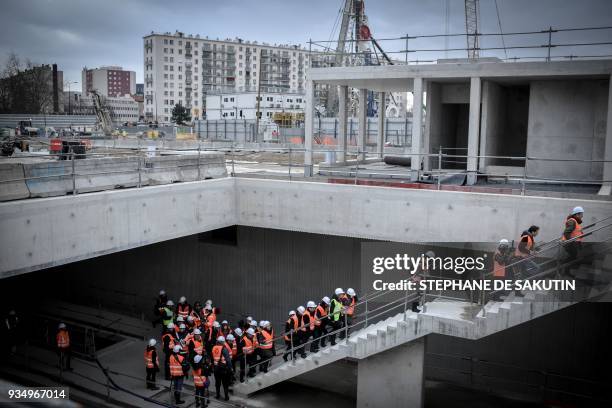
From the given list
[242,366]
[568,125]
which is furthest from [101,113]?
[568,125]

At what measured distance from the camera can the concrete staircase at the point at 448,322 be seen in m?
11.6

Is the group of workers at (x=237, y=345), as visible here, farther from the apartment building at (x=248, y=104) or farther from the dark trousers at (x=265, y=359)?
the apartment building at (x=248, y=104)

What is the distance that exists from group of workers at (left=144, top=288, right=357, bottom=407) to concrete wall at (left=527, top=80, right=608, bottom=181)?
335 inches

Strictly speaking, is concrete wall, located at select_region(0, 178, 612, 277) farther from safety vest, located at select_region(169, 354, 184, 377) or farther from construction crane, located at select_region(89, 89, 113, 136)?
construction crane, located at select_region(89, 89, 113, 136)

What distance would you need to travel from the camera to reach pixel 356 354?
1360 cm

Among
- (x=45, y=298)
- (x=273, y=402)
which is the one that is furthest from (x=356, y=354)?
(x=45, y=298)

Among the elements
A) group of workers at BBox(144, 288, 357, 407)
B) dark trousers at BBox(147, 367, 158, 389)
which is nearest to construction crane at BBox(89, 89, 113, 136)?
dark trousers at BBox(147, 367, 158, 389)

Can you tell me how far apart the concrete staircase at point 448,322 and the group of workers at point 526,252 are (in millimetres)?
437

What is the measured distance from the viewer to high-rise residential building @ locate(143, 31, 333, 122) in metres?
137

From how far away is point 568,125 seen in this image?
60.1ft

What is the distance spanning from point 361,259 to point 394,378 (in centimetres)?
490

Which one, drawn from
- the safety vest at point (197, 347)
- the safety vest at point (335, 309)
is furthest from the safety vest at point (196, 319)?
the safety vest at point (335, 309)

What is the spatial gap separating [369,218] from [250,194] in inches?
158

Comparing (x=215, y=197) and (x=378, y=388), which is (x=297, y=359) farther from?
(x=215, y=197)
